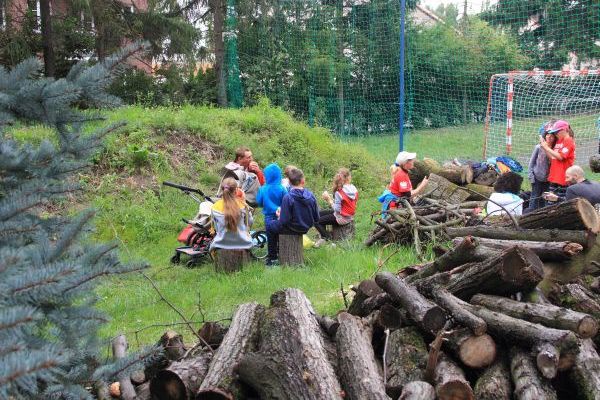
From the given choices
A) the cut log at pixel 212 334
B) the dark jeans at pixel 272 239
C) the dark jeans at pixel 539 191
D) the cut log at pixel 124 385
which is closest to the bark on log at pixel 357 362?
the cut log at pixel 212 334

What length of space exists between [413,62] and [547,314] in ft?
46.5

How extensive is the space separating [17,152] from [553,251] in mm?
4359

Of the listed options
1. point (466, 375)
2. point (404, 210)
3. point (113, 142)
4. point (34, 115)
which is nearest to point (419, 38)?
point (113, 142)

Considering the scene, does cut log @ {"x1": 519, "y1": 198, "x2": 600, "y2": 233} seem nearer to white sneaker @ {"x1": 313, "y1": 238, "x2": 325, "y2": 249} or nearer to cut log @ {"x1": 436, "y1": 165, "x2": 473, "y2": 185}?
white sneaker @ {"x1": 313, "y1": 238, "x2": 325, "y2": 249}

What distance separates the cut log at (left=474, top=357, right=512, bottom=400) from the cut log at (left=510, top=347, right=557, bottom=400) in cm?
5

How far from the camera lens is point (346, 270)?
8.11 metres

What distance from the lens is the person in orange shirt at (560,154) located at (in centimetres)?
1000

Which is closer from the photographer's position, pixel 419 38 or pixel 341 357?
pixel 341 357

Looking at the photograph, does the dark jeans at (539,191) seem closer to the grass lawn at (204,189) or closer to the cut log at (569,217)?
the grass lawn at (204,189)

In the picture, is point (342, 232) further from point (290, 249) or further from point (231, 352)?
point (231, 352)

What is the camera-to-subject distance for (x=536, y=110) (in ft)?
56.3

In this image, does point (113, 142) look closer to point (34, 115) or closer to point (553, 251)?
point (553, 251)

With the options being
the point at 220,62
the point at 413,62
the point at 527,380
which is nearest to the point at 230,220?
the point at 527,380

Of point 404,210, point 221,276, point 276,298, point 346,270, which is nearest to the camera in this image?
point 276,298
